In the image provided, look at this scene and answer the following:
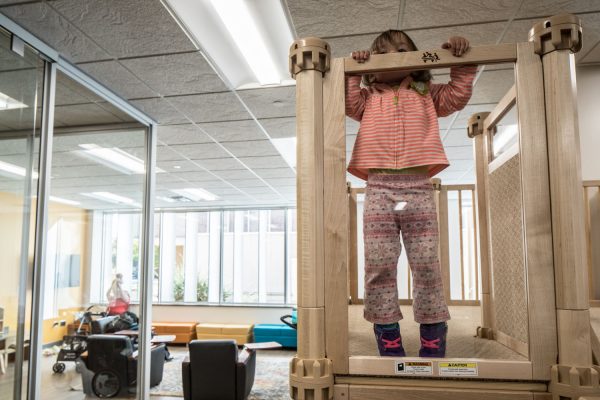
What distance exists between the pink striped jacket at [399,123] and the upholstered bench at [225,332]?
8702mm

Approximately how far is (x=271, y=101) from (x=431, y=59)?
9.43 ft

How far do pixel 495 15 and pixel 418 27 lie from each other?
425mm

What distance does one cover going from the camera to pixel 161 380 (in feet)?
22.7

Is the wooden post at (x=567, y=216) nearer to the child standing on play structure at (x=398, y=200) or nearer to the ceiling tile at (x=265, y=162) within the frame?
the child standing on play structure at (x=398, y=200)

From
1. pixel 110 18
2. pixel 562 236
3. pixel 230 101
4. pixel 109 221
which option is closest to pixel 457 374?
pixel 562 236

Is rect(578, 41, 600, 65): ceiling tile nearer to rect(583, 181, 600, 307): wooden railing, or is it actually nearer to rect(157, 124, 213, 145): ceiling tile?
rect(583, 181, 600, 307): wooden railing

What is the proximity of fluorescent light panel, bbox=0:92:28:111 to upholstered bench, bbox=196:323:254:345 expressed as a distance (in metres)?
7.51

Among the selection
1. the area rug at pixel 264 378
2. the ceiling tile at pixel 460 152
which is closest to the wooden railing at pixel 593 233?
the ceiling tile at pixel 460 152

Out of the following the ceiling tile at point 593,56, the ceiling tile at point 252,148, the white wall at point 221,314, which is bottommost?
the white wall at point 221,314

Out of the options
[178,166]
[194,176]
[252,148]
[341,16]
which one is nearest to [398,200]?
[341,16]

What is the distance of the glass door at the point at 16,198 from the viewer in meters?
2.62

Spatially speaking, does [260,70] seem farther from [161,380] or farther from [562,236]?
[161,380]

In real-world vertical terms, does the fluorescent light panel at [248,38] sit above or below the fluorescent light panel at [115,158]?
above

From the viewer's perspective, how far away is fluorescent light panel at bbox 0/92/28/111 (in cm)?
260
